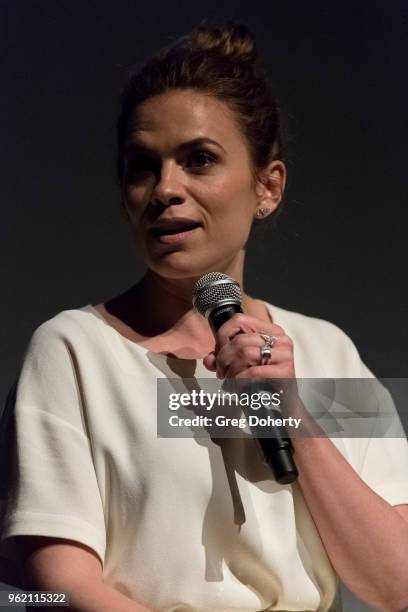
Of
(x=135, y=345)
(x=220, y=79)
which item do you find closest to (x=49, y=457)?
(x=135, y=345)

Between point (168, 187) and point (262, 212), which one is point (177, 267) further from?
point (262, 212)

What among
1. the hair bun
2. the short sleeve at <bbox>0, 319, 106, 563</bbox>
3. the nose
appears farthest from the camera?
the hair bun

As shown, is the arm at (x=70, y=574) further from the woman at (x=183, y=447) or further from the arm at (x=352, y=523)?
the arm at (x=352, y=523)

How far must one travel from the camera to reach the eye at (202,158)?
1.56m

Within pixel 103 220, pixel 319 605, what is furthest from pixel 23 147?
pixel 319 605

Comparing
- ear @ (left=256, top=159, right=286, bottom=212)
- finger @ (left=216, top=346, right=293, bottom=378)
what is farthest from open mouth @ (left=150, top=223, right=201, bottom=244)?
finger @ (left=216, top=346, right=293, bottom=378)

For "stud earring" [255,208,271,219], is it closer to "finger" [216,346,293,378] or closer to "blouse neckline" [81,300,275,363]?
"blouse neckline" [81,300,275,363]

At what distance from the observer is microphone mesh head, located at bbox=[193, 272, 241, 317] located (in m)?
1.37

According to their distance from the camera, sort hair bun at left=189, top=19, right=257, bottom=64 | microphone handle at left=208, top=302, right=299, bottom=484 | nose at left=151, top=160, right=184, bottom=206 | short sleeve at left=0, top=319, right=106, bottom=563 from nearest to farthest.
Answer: microphone handle at left=208, top=302, right=299, bottom=484
short sleeve at left=0, top=319, right=106, bottom=563
nose at left=151, top=160, right=184, bottom=206
hair bun at left=189, top=19, right=257, bottom=64

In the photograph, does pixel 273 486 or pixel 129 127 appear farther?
pixel 129 127

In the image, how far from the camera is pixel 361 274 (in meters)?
1.87

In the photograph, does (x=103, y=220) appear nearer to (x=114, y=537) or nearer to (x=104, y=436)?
(x=104, y=436)

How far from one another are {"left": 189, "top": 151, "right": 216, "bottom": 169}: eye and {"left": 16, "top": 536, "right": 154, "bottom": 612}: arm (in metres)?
0.65

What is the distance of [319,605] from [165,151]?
2.52 ft
